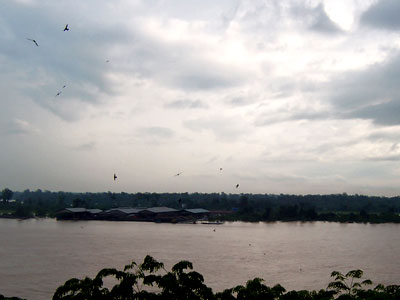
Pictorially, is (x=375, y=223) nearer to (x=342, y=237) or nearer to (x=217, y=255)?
(x=342, y=237)

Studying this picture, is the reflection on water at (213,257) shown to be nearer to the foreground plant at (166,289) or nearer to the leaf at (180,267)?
→ the foreground plant at (166,289)

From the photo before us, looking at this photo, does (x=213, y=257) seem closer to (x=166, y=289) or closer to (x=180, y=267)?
(x=180, y=267)

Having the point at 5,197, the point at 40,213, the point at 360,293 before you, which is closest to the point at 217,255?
the point at 360,293

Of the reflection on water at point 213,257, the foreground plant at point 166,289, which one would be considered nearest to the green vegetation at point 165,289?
the foreground plant at point 166,289

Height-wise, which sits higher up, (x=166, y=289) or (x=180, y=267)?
(x=180, y=267)

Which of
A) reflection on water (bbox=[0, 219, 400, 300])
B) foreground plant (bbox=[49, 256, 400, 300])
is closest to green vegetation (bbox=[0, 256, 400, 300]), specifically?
foreground plant (bbox=[49, 256, 400, 300])

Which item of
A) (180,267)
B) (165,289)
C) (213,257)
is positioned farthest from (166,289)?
(213,257)

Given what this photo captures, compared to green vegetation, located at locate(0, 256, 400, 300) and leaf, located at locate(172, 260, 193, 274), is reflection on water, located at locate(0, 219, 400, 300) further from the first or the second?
leaf, located at locate(172, 260, 193, 274)

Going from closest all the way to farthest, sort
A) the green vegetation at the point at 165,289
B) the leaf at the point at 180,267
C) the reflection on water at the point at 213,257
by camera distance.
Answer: the green vegetation at the point at 165,289 → the leaf at the point at 180,267 → the reflection on water at the point at 213,257
